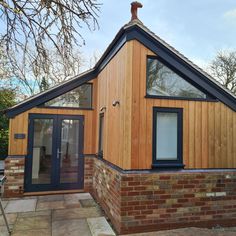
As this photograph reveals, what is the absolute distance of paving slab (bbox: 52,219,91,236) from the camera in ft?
14.6

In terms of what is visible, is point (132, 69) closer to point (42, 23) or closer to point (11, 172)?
point (42, 23)

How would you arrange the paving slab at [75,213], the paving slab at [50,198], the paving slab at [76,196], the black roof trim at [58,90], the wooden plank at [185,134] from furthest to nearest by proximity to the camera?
the black roof trim at [58,90], the paving slab at [76,196], the paving slab at [50,198], the paving slab at [75,213], the wooden plank at [185,134]

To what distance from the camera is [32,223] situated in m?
4.90

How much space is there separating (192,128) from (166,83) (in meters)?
1.10

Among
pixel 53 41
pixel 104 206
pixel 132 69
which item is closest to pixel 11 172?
pixel 104 206

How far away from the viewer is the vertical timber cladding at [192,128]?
4.50 metres

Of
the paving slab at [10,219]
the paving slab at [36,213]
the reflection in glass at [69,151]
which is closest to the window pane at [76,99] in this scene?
the reflection in glass at [69,151]

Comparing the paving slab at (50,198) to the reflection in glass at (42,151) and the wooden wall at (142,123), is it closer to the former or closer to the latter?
the reflection in glass at (42,151)

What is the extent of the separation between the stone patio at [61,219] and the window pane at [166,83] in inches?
108

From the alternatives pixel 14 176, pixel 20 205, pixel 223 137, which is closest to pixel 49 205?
pixel 20 205

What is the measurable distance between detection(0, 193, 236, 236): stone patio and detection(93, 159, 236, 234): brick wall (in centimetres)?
20

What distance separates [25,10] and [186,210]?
5.17 metres

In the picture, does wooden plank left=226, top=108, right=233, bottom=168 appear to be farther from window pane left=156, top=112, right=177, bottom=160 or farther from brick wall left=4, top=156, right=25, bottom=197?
brick wall left=4, top=156, right=25, bottom=197

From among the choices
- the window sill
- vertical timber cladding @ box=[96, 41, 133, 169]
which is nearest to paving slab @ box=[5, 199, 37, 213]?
vertical timber cladding @ box=[96, 41, 133, 169]
